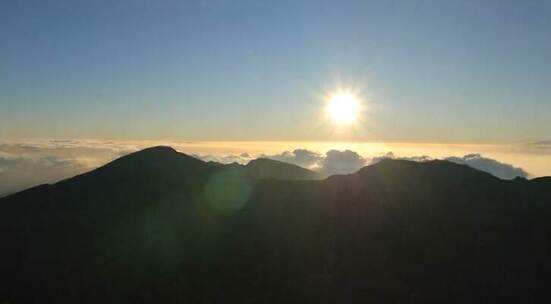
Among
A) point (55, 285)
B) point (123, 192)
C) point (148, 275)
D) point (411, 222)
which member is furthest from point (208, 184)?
Answer: point (411, 222)

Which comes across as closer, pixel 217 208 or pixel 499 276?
pixel 499 276

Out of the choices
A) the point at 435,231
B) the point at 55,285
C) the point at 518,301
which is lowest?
the point at 55,285

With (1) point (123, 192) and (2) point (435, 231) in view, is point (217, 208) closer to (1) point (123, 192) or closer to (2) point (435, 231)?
(1) point (123, 192)

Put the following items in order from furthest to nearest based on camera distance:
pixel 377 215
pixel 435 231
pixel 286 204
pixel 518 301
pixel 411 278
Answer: pixel 286 204 → pixel 377 215 → pixel 435 231 → pixel 411 278 → pixel 518 301

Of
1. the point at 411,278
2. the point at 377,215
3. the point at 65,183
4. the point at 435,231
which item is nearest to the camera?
the point at 411,278

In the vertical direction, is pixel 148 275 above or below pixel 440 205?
below

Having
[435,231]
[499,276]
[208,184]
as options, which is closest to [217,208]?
[208,184]
